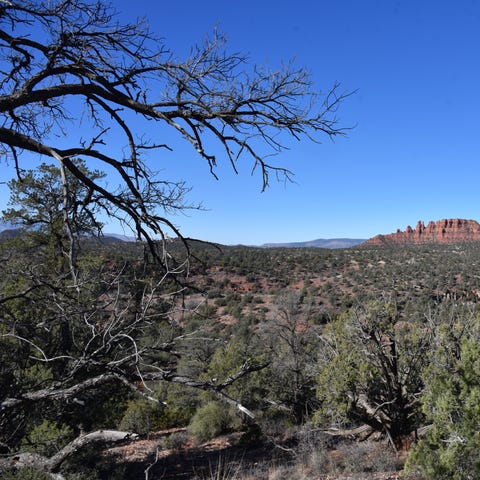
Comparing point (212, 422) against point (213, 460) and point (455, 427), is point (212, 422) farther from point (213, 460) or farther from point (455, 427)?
point (455, 427)

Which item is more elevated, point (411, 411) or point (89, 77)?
point (89, 77)

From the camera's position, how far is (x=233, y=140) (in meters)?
2.90

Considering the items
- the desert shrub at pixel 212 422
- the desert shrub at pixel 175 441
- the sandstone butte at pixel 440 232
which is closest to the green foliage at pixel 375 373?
the desert shrub at pixel 212 422

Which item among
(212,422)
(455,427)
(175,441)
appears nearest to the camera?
(455,427)

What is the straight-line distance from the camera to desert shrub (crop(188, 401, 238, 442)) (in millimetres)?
12820

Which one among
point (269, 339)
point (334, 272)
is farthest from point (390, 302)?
point (334, 272)

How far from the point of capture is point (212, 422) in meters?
13.0

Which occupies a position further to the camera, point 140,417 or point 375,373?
point 140,417

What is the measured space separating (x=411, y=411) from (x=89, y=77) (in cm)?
868

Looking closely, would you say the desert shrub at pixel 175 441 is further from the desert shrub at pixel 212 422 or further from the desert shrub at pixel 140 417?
the desert shrub at pixel 140 417

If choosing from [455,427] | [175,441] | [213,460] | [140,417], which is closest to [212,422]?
[175,441]

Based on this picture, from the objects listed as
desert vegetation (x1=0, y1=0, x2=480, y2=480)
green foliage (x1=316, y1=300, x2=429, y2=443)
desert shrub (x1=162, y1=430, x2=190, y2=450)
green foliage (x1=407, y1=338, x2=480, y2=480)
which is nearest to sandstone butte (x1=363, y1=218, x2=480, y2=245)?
desert vegetation (x1=0, y1=0, x2=480, y2=480)

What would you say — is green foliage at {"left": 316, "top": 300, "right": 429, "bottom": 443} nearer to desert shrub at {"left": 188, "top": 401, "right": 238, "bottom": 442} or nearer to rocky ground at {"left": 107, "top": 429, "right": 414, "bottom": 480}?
rocky ground at {"left": 107, "top": 429, "right": 414, "bottom": 480}

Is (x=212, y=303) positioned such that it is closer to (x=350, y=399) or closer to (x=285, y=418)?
(x=285, y=418)
